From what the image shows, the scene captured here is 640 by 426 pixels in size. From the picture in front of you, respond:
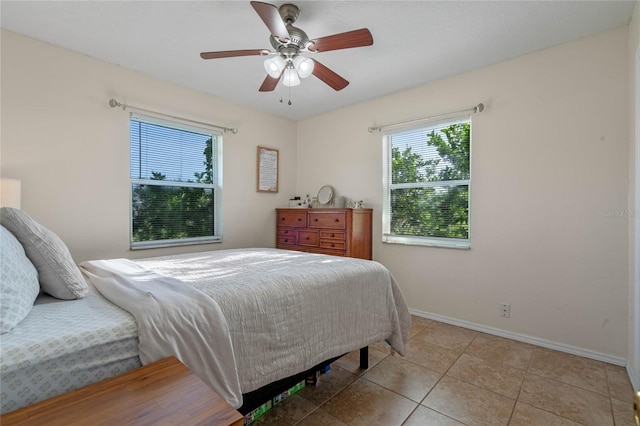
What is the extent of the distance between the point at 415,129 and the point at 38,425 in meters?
3.40

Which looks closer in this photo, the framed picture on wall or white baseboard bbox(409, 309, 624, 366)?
white baseboard bbox(409, 309, 624, 366)

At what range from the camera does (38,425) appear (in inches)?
25.8

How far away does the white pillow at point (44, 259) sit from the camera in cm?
125

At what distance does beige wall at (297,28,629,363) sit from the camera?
2.20 meters

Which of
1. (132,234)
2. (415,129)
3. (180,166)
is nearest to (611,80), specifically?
(415,129)

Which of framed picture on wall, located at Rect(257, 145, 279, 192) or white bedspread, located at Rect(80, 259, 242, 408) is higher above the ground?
framed picture on wall, located at Rect(257, 145, 279, 192)

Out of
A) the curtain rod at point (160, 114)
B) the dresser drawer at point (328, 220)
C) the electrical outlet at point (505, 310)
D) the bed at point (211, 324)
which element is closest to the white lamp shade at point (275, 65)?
the bed at point (211, 324)

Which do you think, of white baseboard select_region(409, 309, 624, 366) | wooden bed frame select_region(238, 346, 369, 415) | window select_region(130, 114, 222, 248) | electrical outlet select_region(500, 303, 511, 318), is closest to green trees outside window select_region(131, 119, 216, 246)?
window select_region(130, 114, 222, 248)

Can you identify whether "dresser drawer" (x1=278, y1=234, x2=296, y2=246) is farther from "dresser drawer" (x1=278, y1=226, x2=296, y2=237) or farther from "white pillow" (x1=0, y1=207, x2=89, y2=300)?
"white pillow" (x1=0, y1=207, x2=89, y2=300)

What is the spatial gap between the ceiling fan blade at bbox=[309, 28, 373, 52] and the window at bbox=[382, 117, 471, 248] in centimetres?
163

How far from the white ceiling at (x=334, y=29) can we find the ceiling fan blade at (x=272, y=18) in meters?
0.30

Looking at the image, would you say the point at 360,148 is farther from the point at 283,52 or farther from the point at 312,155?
the point at 283,52

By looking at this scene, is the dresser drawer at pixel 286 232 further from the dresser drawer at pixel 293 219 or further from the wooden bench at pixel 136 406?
the wooden bench at pixel 136 406

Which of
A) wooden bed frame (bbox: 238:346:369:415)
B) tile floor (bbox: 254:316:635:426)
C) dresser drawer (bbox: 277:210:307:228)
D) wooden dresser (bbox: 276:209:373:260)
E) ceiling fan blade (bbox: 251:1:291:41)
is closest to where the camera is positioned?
wooden bed frame (bbox: 238:346:369:415)
